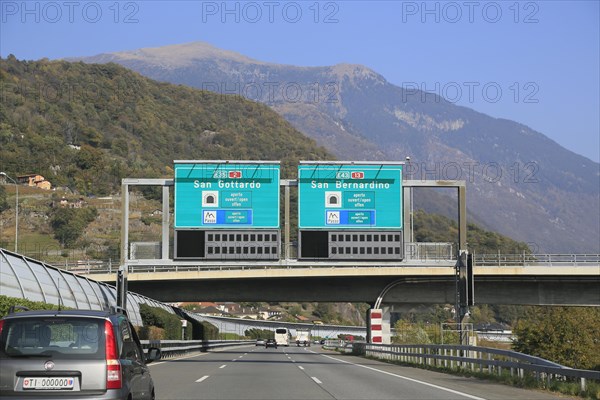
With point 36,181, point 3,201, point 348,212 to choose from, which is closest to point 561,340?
point 348,212

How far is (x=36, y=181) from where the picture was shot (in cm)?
17562

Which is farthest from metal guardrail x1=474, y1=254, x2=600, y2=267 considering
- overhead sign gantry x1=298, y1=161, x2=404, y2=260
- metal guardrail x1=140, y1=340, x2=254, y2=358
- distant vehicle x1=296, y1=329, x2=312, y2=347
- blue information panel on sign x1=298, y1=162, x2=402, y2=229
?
distant vehicle x1=296, y1=329, x2=312, y2=347

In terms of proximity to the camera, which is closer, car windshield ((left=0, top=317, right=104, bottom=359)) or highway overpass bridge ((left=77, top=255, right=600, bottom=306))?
car windshield ((left=0, top=317, right=104, bottom=359))

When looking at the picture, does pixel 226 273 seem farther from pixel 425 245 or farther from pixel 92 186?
pixel 92 186

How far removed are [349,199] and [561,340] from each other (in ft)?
91.8

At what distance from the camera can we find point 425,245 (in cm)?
4572

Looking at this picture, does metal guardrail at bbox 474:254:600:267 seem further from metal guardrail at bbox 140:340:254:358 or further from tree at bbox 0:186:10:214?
tree at bbox 0:186:10:214

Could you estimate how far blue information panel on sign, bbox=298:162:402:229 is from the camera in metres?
43.4

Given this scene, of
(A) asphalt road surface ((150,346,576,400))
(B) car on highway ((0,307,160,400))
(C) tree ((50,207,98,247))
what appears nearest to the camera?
(B) car on highway ((0,307,160,400))

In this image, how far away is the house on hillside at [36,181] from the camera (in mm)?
174500

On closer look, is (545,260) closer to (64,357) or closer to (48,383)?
(64,357)

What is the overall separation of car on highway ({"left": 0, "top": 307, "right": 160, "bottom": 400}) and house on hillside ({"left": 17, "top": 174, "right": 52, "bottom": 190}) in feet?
551

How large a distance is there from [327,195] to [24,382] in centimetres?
3357

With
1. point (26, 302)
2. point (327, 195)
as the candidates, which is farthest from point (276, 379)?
point (327, 195)
